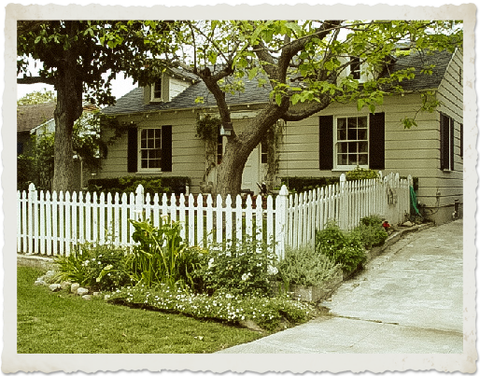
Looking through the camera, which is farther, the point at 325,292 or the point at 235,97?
the point at 235,97

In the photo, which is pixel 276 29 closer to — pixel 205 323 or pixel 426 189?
pixel 205 323

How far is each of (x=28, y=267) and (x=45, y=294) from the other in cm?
168

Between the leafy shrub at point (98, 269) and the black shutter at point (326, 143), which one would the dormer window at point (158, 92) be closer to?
the black shutter at point (326, 143)

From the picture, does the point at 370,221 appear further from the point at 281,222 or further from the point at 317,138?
the point at 317,138

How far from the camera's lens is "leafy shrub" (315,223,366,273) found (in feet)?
21.6

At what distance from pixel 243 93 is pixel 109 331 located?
1001 cm

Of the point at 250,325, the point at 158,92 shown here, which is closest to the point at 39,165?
the point at 158,92

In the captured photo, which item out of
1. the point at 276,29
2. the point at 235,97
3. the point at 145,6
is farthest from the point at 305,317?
the point at 235,97

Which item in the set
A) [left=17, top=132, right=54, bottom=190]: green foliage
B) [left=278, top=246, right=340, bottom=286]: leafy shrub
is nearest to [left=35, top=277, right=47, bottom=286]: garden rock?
[left=17, top=132, right=54, bottom=190]: green foliage

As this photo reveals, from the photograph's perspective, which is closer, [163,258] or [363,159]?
[163,258]

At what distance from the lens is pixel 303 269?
5734 mm

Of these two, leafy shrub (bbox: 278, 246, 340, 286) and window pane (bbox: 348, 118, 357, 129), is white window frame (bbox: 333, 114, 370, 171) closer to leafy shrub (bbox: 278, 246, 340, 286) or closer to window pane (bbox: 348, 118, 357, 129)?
window pane (bbox: 348, 118, 357, 129)

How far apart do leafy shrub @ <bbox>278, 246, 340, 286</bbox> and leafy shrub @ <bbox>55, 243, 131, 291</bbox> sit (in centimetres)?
185

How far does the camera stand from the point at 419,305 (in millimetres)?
5664
